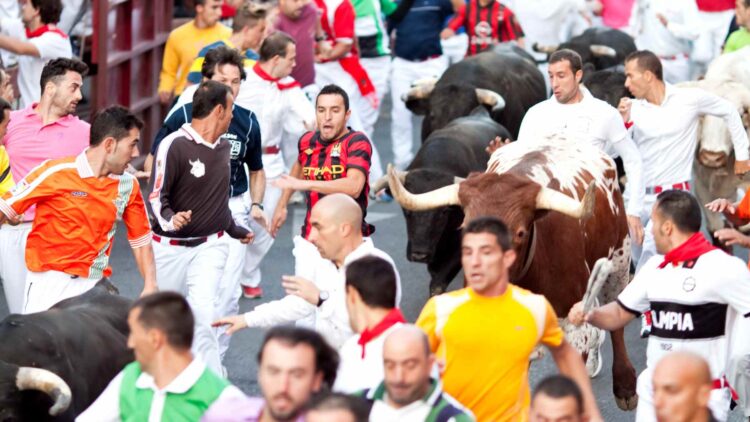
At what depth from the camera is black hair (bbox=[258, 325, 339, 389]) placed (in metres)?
5.57

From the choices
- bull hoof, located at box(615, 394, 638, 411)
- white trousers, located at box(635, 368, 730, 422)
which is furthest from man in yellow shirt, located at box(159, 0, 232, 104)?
white trousers, located at box(635, 368, 730, 422)

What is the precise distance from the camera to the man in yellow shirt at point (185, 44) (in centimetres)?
1433

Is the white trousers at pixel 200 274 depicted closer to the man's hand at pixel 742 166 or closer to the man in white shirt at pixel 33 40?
the man in white shirt at pixel 33 40

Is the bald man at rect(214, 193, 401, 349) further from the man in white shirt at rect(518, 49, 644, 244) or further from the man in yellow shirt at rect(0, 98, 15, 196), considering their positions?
the man in white shirt at rect(518, 49, 644, 244)

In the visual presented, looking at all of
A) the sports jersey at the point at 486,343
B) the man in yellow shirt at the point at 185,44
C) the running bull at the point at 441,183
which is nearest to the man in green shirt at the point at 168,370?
the sports jersey at the point at 486,343

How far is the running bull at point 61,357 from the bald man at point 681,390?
276 cm

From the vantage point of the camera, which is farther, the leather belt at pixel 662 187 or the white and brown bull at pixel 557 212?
the leather belt at pixel 662 187

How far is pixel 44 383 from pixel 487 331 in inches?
81.8

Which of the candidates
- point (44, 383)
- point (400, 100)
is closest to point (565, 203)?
point (44, 383)

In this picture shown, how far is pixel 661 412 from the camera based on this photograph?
5.76 m

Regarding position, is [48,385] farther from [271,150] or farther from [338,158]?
[271,150]

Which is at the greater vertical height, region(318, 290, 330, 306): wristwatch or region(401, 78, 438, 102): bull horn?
region(318, 290, 330, 306): wristwatch

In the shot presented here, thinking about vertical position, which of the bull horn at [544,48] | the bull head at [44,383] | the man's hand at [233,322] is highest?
the man's hand at [233,322]

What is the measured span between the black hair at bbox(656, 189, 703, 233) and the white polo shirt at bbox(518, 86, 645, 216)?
96.0 inches
